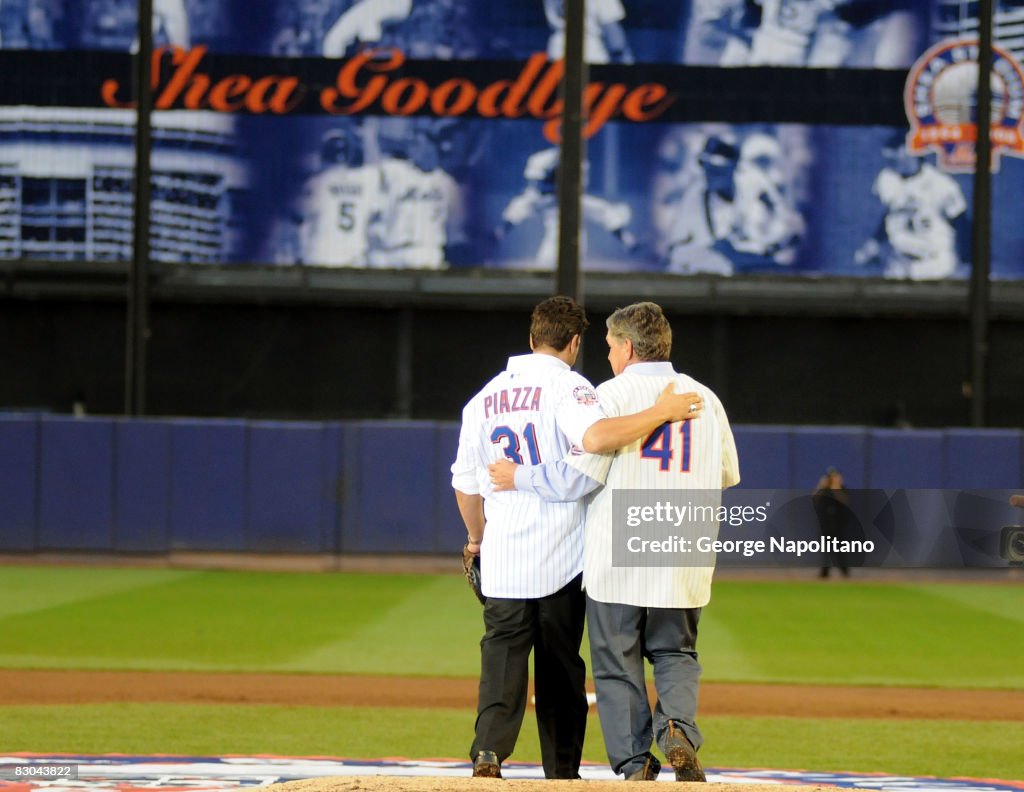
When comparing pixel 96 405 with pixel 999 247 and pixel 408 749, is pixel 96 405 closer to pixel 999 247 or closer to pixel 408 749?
pixel 999 247

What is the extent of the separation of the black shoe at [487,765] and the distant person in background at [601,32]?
24.8 meters

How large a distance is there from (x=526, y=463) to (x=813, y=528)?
1.46 metres

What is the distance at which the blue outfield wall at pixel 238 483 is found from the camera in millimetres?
22312

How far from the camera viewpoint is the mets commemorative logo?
30.0 metres

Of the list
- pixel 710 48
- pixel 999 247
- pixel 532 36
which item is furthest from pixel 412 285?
pixel 999 247

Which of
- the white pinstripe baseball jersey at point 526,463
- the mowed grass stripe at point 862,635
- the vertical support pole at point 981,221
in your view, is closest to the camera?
the white pinstripe baseball jersey at point 526,463

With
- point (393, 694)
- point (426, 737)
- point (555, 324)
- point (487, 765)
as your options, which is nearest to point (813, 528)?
point (555, 324)

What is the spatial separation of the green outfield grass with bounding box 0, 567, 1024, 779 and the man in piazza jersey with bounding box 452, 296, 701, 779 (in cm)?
238

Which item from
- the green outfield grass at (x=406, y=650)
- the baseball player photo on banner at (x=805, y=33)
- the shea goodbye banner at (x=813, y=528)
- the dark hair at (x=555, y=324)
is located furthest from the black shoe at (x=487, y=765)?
the baseball player photo on banner at (x=805, y=33)

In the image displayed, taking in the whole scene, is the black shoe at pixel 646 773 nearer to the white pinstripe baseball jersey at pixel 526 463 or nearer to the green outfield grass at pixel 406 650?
the white pinstripe baseball jersey at pixel 526 463

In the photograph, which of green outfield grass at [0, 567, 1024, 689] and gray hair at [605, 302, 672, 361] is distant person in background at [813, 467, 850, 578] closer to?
gray hair at [605, 302, 672, 361]

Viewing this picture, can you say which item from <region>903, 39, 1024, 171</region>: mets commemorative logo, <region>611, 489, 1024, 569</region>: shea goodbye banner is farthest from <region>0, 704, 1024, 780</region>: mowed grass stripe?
<region>903, 39, 1024, 171</region>: mets commemorative logo

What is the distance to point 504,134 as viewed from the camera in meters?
30.4

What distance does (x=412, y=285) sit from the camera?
97.8 feet
